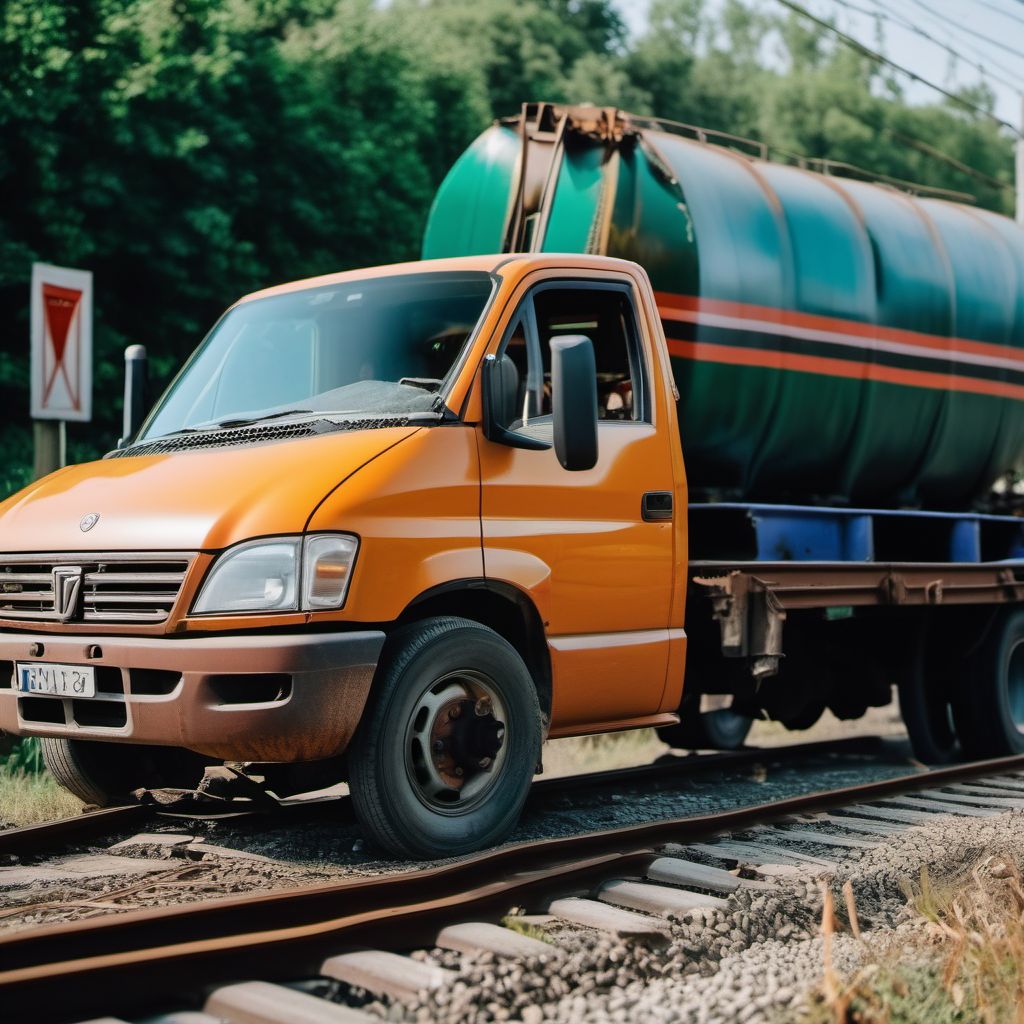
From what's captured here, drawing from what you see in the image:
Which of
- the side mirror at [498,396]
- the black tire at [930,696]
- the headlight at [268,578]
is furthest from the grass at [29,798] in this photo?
the black tire at [930,696]

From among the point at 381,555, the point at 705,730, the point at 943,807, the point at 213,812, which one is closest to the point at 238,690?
the point at 381,555

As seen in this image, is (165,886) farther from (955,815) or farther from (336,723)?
(955,815)

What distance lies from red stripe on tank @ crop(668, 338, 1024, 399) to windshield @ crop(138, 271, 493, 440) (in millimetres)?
1692

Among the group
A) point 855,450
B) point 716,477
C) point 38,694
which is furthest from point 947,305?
point 38,694

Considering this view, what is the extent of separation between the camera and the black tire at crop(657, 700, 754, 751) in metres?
9.35

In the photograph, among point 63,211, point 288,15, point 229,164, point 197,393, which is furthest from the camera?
point 288,15

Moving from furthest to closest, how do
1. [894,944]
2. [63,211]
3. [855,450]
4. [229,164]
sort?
[229,164] < [63,211] < [855,450] < [894,944]

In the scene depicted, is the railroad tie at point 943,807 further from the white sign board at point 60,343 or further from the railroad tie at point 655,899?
the white sign board at point 60,343

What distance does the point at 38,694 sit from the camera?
5328 millimetres

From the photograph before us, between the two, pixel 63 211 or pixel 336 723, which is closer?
pixel 336 723

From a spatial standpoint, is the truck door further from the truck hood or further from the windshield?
the truck hood

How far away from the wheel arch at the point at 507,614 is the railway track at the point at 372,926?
0.76m

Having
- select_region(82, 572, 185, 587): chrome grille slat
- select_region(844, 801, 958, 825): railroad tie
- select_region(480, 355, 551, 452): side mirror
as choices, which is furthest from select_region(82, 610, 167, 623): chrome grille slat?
select_region(844, 801, 958, 825): railroad tie

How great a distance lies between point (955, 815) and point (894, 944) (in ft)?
7.74
